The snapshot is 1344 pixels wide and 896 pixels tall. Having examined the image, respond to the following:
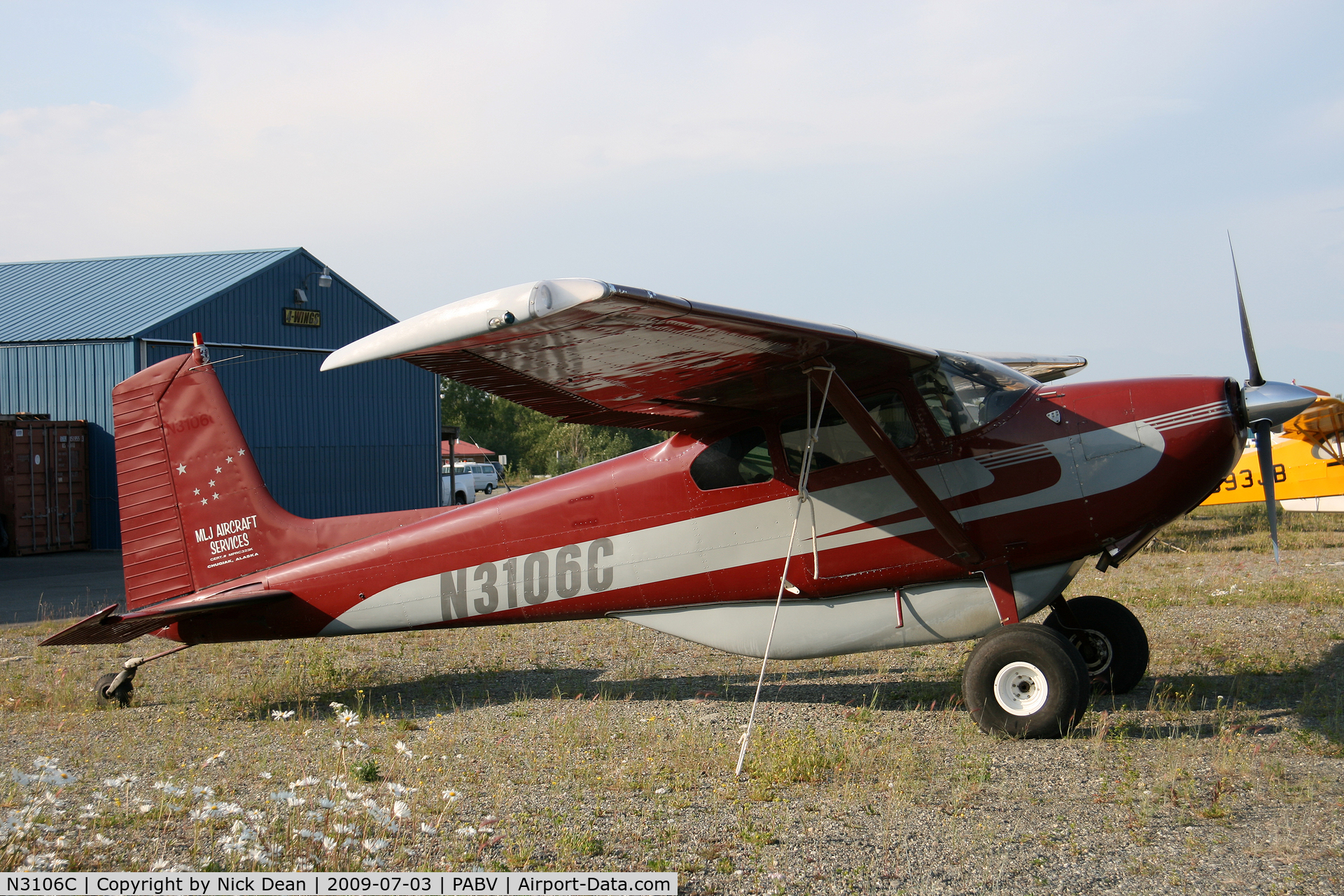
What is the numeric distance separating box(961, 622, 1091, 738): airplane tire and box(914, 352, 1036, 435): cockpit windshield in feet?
4.50

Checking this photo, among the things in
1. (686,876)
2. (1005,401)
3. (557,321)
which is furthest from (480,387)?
(1005,401)

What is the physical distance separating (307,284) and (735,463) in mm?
21079

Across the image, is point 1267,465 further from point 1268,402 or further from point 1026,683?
point 1026,683

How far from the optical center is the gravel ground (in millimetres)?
4094

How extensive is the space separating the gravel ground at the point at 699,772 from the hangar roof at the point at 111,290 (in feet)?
49.1

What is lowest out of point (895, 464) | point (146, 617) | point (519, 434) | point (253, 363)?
point (146, 617)

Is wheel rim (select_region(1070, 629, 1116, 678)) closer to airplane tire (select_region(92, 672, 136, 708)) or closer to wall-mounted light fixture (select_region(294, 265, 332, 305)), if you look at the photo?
airplane tire (select_region(92, 672, 136, 708))

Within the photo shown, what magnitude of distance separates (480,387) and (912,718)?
3.75 metres

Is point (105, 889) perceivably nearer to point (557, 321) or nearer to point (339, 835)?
point (339, 835)

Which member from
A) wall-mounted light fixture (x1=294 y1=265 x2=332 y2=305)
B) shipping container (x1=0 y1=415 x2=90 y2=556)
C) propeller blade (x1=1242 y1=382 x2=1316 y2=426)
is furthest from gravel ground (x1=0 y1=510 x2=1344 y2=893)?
wall-mounted light fixture (x1=294 y1=265 x2=332 y2=305)

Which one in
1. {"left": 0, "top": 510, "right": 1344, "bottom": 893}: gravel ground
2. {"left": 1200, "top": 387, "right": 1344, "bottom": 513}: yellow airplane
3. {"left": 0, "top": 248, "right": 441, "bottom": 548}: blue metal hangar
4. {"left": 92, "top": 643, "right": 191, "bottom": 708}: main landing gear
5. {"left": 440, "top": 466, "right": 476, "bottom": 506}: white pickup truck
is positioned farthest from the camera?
{"left": 440, "top": 466, "right": 476, "bottom": 506}: white pickup truck

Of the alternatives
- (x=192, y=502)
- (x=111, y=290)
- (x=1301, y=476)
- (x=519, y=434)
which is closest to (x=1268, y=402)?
(x=192, y=502)

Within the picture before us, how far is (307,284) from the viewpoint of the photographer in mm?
25094

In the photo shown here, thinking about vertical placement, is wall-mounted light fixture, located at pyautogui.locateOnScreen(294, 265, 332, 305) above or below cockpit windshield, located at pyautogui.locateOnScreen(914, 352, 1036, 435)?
above
